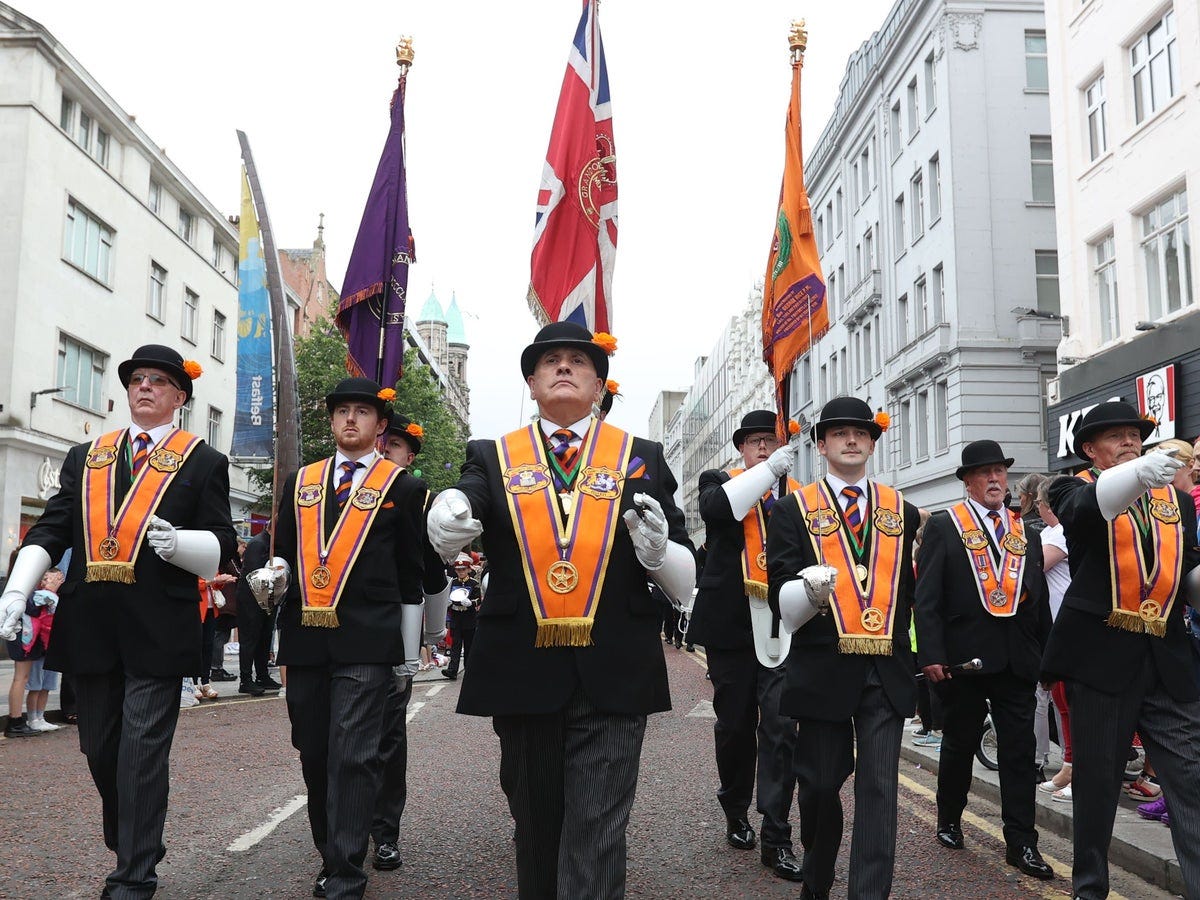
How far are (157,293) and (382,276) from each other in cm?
2786

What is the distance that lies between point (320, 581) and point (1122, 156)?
63.7 ft

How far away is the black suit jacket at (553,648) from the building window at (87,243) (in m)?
26.2

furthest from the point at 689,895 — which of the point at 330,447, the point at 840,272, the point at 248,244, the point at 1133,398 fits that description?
the point at 840,272

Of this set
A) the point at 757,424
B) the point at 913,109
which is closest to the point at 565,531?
the point at 757,424

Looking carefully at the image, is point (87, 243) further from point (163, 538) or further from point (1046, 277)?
point (163, 538)

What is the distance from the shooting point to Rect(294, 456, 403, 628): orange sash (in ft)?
16.1

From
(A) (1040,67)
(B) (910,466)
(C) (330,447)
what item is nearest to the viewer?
(A) (1040,67)

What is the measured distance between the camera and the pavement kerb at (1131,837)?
5082 millimetres

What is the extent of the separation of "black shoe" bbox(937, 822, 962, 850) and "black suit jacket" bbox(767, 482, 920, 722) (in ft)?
6.03

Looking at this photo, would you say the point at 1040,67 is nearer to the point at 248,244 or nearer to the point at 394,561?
the point at 248,244

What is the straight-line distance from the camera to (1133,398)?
1912cm

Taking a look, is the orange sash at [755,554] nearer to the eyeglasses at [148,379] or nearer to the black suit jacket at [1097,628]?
the black suit jacket at [1097,628]

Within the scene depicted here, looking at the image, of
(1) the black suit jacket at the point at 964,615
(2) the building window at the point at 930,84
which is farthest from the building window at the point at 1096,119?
(1) the black suit jacket at the point at 964,615

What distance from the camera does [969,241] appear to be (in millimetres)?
30047
